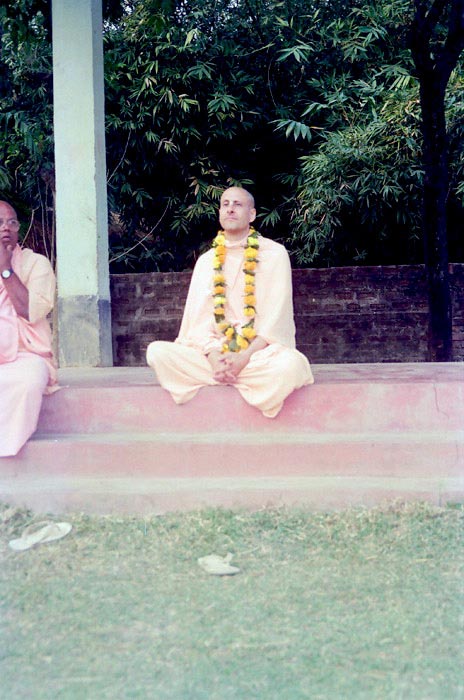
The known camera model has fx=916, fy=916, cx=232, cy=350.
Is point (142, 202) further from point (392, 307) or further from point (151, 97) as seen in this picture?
point (392, 307)

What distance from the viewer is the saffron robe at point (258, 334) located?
489cm

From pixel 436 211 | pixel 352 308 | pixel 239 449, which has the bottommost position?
pixel 239 449

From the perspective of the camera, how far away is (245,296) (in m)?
5.26

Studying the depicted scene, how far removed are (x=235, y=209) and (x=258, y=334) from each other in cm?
76

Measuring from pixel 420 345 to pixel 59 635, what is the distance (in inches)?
287

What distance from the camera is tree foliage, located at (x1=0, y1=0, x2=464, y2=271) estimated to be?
995cm

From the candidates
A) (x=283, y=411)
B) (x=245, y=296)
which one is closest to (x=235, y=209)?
(x=245, y=296)

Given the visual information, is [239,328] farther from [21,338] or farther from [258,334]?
[21,338]

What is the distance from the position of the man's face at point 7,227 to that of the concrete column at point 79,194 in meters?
2.06

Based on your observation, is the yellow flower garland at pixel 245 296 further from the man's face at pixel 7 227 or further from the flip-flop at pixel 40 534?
the flip-flop at pixel 40 534

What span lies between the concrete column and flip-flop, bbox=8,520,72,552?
2.84 metres

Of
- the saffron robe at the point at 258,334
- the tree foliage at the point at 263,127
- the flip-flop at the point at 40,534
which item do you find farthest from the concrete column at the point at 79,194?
the flip-flop at the point at 40,534

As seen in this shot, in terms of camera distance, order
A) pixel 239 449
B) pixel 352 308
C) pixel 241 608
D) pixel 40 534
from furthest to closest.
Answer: pixel 352 308
pixel 239 449
pixel 40 534
pixel 241 608

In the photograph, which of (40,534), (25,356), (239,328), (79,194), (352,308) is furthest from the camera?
(352,308)
